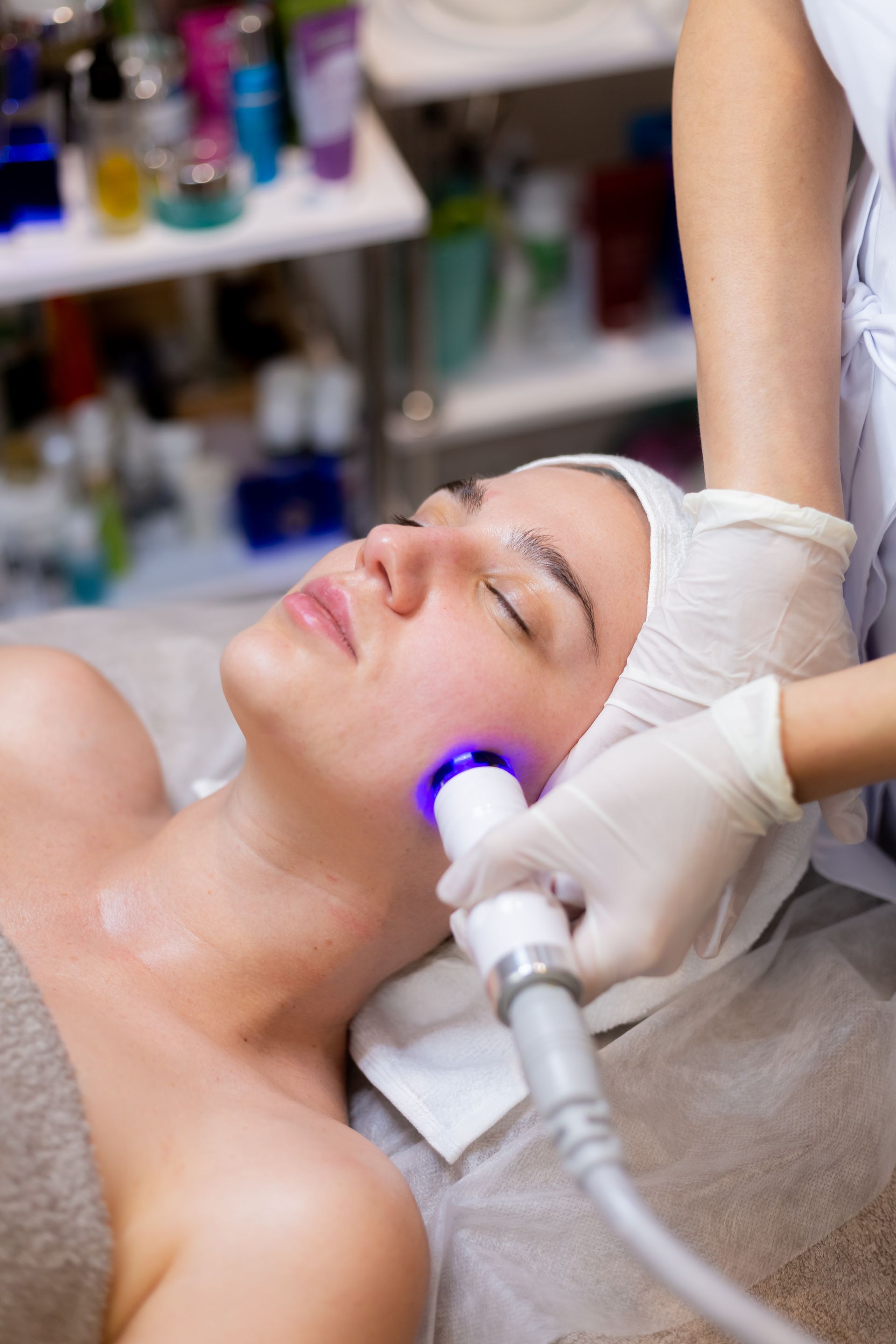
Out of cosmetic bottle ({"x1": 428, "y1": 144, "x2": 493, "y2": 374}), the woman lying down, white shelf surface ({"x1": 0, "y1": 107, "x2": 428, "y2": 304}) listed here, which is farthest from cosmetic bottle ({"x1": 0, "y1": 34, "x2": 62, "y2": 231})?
the woman lying down

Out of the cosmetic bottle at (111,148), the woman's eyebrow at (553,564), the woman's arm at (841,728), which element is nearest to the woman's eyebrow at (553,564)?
the woman's eyebrow at (553,564)

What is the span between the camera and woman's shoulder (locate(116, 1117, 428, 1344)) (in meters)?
0.85

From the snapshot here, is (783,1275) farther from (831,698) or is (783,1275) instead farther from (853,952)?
(831,698)

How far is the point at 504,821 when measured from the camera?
86cm

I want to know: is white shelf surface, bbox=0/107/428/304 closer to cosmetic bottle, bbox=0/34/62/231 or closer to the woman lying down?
cosmetic bottle, bbox=0/34/62/231

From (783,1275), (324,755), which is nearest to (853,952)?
(783,1275)

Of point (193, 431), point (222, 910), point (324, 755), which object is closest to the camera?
point (324, 755)

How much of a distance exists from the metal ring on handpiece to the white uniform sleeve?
0.62 m

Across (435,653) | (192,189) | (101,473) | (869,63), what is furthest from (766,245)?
(101,473)

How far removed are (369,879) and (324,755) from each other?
0.14 meters

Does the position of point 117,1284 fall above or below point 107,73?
below

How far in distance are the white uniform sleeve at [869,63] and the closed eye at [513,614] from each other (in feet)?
1.42

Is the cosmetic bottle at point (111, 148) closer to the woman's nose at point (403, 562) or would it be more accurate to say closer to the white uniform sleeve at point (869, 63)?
the woman's nose at point (403, 562)

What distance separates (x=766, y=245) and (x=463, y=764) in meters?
0.51
